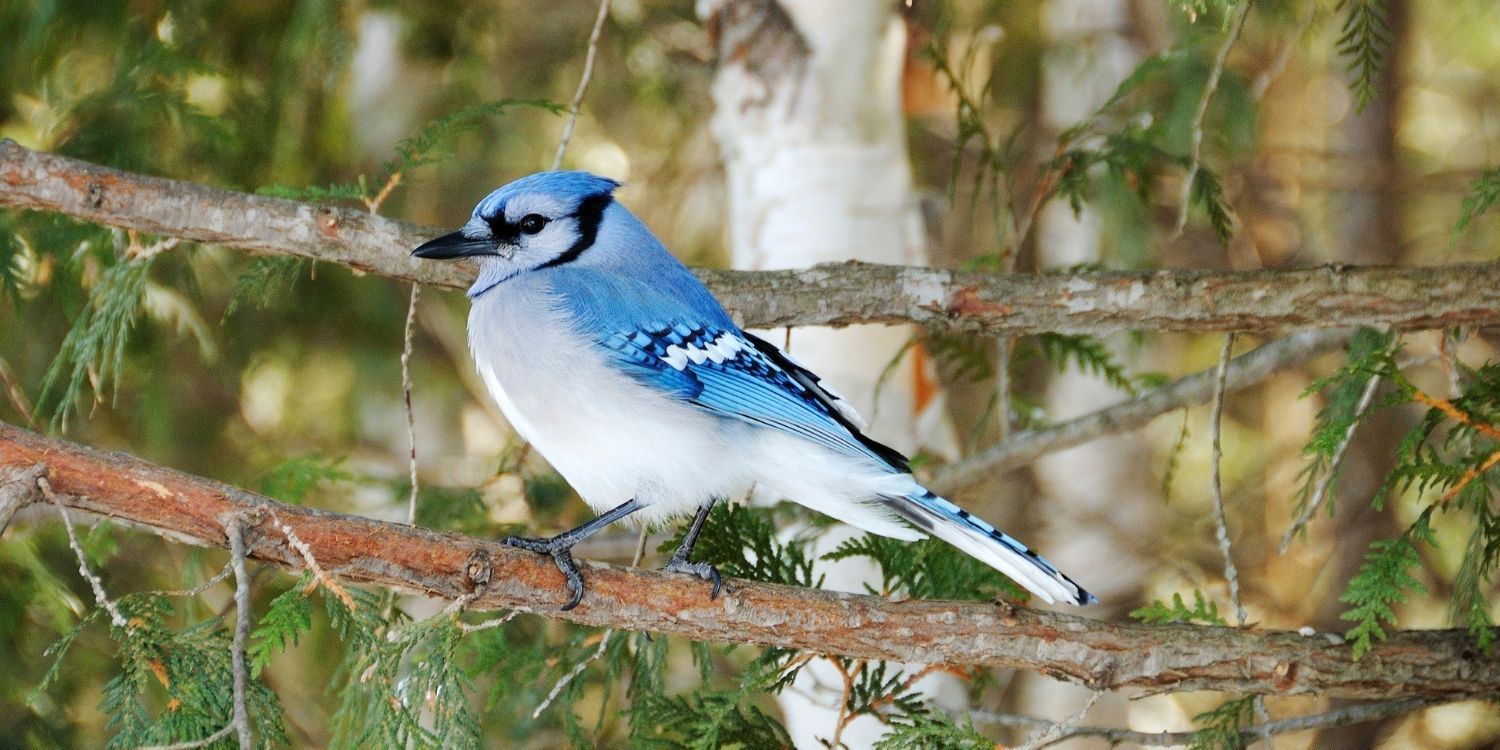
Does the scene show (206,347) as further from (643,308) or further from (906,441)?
(906,441)

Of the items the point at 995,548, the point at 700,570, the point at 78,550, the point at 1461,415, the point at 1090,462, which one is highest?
the point at 1090,462

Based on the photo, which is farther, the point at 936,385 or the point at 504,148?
the point at 504,148

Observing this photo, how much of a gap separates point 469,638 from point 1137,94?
326 centimetres

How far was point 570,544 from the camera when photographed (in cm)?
211

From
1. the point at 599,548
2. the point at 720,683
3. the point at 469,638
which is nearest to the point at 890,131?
the point at 599,548

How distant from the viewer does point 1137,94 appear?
472cm

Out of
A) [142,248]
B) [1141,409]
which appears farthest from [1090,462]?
[142,248]

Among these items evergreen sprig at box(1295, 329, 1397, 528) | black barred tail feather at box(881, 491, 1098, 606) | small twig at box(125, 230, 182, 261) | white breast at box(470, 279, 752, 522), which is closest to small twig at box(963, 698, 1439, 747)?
black barred tail feather at box(881, 491, 1098, 606)

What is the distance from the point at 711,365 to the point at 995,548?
1.95 feet

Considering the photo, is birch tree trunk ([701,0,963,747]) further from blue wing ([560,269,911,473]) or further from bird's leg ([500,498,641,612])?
bird's leg ([500,498,641,612])

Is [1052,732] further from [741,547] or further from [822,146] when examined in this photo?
[822,146]

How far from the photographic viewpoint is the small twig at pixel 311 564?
1.76m

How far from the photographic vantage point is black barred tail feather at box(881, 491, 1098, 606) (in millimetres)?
2180

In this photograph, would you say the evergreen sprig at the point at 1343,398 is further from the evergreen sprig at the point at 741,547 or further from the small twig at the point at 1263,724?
the evergreen sprig at the point at 741,547
